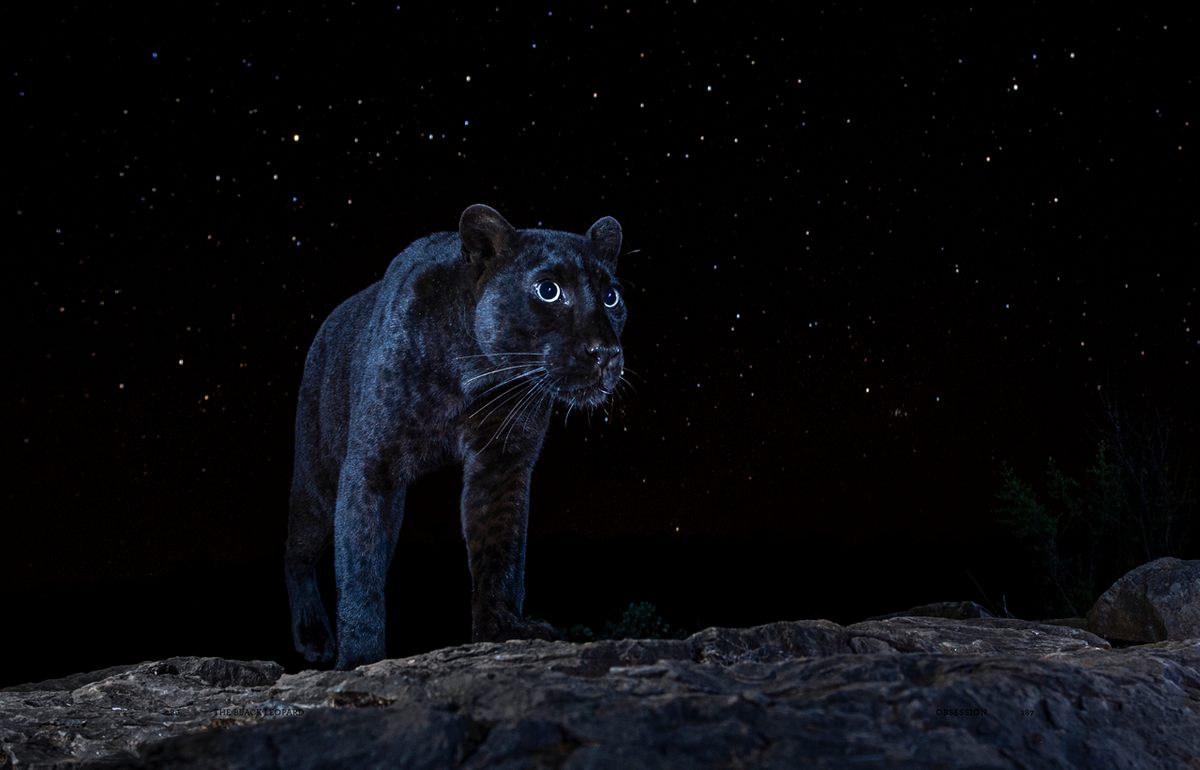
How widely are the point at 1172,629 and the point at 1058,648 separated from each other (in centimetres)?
526

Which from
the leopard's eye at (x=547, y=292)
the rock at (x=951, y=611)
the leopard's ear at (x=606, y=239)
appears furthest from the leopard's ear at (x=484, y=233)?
the rock at (x=951, y=611)

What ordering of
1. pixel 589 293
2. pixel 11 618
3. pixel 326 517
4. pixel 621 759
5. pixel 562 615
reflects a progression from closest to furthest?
pixel 621 759 → pixel 589 293 → pixel 326 517 → pixel 562 615 → pixel 11 618

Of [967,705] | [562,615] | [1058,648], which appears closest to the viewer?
[967,705]

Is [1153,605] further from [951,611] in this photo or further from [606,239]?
[606,239]

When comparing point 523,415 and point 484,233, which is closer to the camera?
point 484,233

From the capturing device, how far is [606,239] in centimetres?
643

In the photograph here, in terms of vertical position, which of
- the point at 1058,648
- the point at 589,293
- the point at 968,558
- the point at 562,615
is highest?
the point at 589,293

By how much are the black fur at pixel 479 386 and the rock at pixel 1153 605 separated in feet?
22.5

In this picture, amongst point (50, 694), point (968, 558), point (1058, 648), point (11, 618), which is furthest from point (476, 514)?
point (968, 558)

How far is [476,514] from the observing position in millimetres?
6246

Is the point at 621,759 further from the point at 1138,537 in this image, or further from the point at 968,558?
the point at 968,558

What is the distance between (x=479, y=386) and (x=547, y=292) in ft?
2.77

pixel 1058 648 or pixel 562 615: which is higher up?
pixel 1058 648

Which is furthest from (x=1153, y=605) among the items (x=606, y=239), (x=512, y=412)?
(x=512, y=412)
